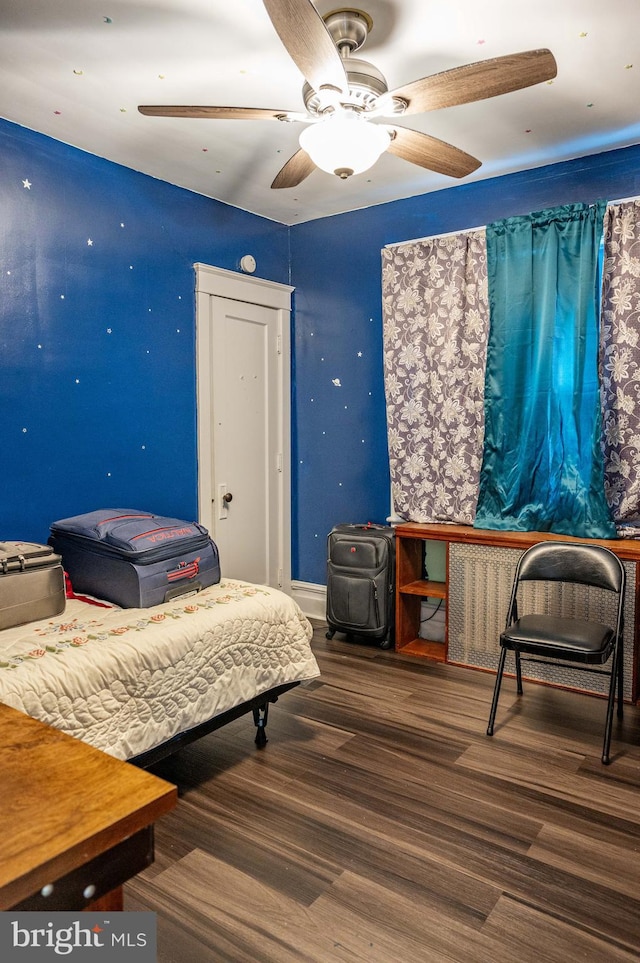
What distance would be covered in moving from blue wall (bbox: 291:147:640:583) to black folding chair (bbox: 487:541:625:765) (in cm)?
140

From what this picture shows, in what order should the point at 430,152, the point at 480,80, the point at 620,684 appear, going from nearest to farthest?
1. the point at 480,80
2. the point at 430,152
3. the point at 620,684

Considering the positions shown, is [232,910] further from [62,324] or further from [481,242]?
[481,242]

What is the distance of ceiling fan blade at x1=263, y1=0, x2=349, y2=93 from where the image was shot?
1.70 meters

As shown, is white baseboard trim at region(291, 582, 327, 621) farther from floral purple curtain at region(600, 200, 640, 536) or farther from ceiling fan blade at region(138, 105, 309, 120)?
ceiling fan blade at region(138, 105, 309, 120)

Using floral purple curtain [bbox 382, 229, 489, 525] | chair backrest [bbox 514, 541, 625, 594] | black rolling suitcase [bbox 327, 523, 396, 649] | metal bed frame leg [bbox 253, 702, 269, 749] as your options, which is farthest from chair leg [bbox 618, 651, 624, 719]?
metal bed frame leg [bbox 253, 702, 269, 749]

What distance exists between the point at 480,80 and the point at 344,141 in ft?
1.49

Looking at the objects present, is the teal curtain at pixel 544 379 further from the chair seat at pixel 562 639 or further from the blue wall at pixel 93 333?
the blue wall at pixel 93 333

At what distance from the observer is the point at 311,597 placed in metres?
4.69

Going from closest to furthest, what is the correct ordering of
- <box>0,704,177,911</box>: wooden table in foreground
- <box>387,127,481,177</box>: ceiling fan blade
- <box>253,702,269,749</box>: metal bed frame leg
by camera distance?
<box>0,704,177,911</box>: wooden table in foreground, <box>387,127,481,177</box>: ceiling fan blade, <box>253,702,269,749</box>: metal bed frame leg

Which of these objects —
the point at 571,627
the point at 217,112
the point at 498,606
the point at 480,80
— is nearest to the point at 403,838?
the point at 571,627

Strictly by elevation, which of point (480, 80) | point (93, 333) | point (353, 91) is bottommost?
point (93, 333)

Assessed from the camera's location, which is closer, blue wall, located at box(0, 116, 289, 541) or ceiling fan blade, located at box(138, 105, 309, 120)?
ceiling fan blade, located at box(138, 105, 309, 120)

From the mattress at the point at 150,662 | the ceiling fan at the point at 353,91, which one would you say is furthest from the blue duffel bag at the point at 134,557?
the ceiling fan at the point at 353,91

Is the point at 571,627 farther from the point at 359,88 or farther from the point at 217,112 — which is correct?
the point at 217,112
